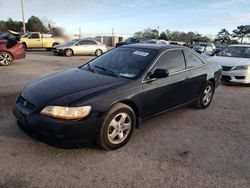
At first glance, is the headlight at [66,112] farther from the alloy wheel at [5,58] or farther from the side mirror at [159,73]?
the alloy wheel at [5,58]

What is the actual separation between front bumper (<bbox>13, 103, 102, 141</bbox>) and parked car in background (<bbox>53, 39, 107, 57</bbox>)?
50.9 feet

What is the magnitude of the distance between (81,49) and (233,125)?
51.2 feet

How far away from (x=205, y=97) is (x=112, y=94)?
2.99 m

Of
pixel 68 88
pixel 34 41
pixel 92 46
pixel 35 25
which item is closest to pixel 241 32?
pixel 35 25

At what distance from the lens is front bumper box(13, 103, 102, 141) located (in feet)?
10.3

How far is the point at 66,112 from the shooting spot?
125 inches

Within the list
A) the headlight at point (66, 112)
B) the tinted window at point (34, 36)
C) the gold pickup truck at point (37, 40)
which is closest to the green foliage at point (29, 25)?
the gold pickup truck at point (37, 40)

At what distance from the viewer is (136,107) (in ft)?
12.8

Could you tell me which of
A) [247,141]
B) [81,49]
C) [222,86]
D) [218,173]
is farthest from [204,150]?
Answer: [81,49]

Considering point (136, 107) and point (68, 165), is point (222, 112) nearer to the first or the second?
point (136, 107)

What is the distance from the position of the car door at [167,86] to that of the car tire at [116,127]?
36 centimetres

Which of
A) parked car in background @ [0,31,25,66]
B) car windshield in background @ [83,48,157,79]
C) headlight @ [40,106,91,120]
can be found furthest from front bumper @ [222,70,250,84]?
parked car in background @ [0,31,25,66]

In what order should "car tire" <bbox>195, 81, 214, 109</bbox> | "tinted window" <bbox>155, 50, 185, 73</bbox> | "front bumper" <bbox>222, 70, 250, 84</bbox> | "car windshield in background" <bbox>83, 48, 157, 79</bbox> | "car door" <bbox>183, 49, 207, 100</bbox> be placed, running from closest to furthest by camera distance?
1. "car windshield in background" <bbox>83, 48, 157, 79</bbox>
2. "tinted window" <bbox>155, 50, 185, 73</bbox>
3. "car door" <bbox>183, 49, 207, 100</bbox>
4. "car tire" <bbox>195, 81, 214, 109</bbox>
5. "front bumper" <bbox>222, 70, 250, 84</bbox>

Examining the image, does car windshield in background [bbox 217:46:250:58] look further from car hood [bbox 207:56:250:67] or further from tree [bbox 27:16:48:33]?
tree [bbox 27:16:48:33]
